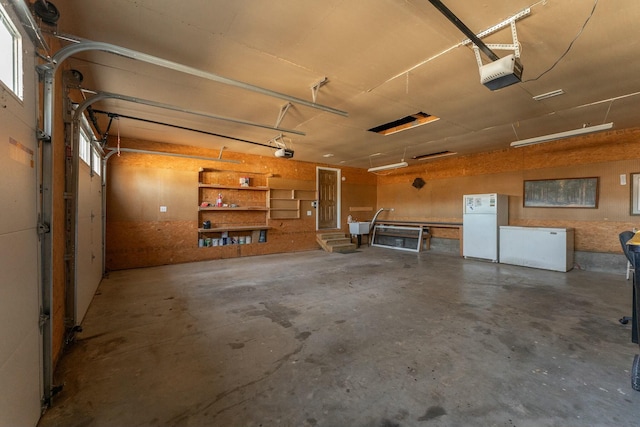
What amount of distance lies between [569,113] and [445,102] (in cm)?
233

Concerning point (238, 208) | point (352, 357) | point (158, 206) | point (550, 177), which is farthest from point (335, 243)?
point (352, 357)

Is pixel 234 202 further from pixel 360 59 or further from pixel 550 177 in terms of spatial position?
pixel 550 177

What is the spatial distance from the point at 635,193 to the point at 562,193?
1.04 metres

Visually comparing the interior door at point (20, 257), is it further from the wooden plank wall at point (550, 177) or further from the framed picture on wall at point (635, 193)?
the framed picture on wall at point (635, 193)

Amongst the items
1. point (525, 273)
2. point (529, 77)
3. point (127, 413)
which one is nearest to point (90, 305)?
point (127, 413)

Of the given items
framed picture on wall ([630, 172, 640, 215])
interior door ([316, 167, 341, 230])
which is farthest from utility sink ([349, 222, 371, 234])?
framed picture on wall ([630, 172, 640, 215])

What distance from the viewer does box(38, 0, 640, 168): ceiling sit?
203cm

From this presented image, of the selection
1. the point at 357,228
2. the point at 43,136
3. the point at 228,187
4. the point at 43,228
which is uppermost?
the point at 228,187

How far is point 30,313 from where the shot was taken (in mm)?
1471

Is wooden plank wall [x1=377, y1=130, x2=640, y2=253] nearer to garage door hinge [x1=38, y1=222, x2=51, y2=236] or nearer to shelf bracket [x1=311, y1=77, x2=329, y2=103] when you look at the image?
shelf bracket [x1=311, y1=77, x2=329, y2=103]

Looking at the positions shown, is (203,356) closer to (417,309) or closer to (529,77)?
(417,309)

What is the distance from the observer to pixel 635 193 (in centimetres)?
490

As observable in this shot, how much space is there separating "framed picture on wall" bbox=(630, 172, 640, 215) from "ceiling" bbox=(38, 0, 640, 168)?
3.26 ft

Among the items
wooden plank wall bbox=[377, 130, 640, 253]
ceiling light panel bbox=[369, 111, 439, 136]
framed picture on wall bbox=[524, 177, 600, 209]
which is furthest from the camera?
framed picture on wall bbox=[524, 177, 600, 209]
